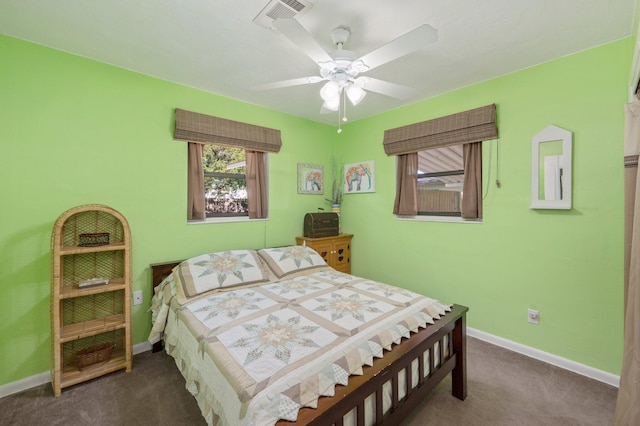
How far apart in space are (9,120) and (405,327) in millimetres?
3088

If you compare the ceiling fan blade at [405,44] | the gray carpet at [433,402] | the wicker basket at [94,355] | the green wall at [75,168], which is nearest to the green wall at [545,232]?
the gray carpet at [433,402]

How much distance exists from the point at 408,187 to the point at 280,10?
7.30 ft

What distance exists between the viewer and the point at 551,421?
5.31ft

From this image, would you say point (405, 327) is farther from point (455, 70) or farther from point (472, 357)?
point (455, 70)

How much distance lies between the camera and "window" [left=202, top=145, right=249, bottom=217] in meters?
2.93

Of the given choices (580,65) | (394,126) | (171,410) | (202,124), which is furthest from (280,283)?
(580,65)

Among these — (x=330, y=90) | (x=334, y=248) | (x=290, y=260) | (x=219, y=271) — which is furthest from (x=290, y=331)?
(x=334, y=248)

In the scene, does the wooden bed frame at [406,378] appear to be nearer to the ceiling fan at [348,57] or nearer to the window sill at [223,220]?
the ceiling fan at [348,57]

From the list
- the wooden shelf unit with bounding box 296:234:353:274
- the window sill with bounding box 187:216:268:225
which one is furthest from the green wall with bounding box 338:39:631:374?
the window sill with bounding box 187:216:268:225

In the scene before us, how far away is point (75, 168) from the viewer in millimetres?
2117

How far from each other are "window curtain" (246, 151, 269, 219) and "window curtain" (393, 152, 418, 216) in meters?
1.66

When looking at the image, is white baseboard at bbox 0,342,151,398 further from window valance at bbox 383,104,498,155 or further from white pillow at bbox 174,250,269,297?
window valance at bbox 383,104,498,155

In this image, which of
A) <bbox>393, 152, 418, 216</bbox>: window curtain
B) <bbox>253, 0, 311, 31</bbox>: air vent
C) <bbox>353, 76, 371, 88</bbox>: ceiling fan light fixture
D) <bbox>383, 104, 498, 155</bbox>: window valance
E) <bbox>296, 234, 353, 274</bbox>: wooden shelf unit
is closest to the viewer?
<bbox>253, 0, 311, 31</bbox>: air vent

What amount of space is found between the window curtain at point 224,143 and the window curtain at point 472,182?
2.14 meters
